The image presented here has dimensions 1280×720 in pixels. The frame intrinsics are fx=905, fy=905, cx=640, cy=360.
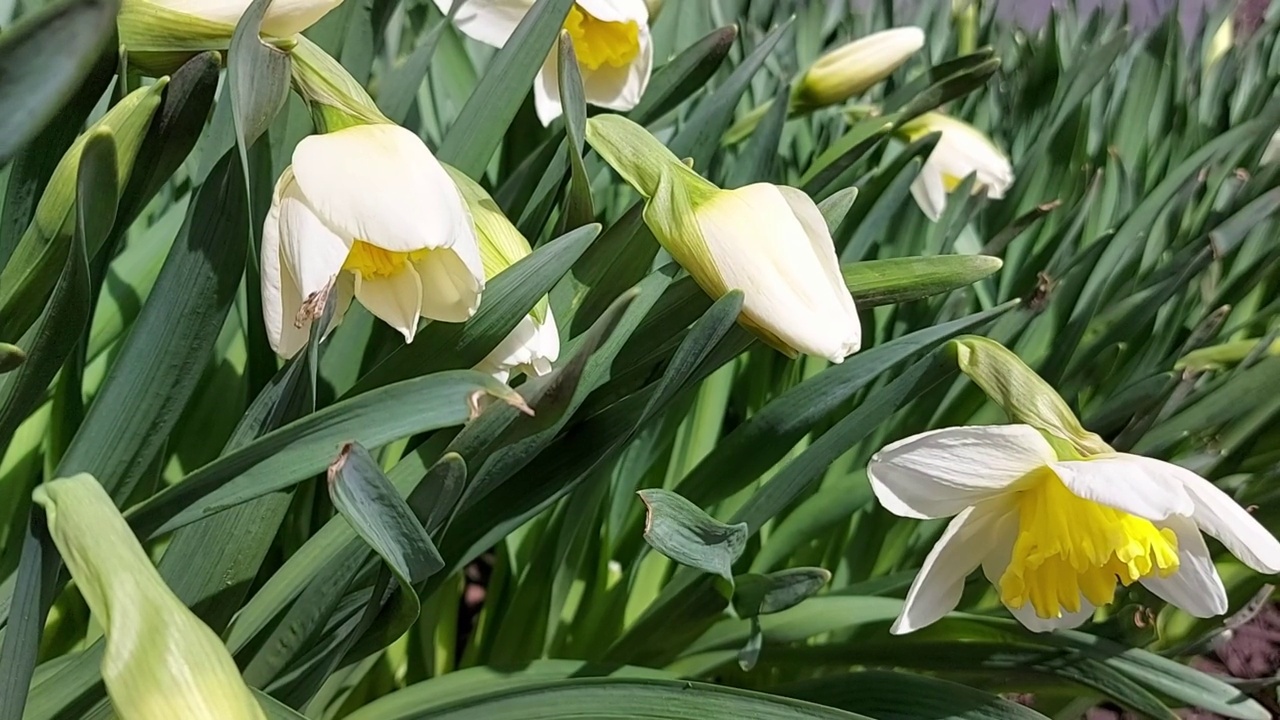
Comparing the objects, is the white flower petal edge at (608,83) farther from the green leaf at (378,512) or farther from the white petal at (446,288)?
the green leaf at (378,512)

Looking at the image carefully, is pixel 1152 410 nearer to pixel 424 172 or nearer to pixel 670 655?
pixel 670 655

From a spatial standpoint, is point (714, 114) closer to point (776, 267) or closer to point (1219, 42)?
point (776, 267)

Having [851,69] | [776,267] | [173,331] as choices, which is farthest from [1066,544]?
[851,69]

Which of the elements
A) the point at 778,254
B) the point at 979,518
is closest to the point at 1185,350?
the point at 979,518

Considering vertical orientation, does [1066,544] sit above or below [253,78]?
below

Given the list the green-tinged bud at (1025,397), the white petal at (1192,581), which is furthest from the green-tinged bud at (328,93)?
the white petal at (1192,581)

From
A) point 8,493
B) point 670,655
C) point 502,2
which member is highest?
point 502,2

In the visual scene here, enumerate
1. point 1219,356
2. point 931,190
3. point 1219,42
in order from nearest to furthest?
1. point 1219,356
2. point 931,190
3. point 1219,42
